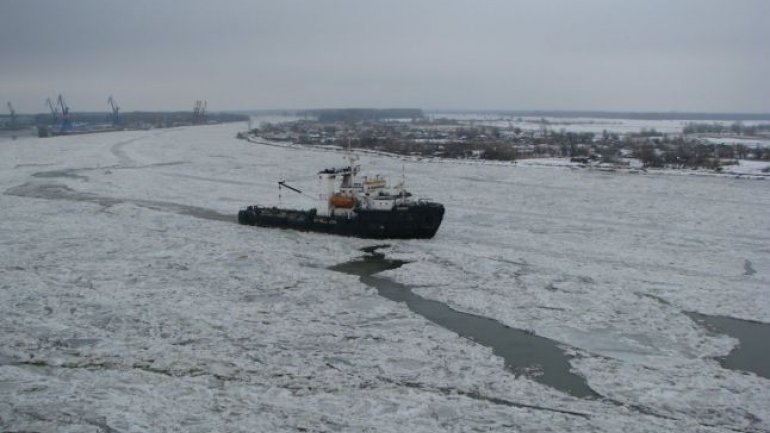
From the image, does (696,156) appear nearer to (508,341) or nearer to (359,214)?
(359,214)

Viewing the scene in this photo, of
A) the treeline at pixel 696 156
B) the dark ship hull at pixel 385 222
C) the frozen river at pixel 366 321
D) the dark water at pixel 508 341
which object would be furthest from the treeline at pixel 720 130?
the dark water at pixel 508 341

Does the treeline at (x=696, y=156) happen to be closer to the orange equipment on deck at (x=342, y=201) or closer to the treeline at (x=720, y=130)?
the orange equipment on deck at (x=342, y=201)

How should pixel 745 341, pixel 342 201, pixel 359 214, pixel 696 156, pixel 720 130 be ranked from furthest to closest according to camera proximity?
pixel 720 130 < pixel 696 156 < pixel 342 201 < pixel 359 214 < pixel 745 341

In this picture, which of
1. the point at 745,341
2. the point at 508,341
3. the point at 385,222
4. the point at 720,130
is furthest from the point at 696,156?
the point at 720,130

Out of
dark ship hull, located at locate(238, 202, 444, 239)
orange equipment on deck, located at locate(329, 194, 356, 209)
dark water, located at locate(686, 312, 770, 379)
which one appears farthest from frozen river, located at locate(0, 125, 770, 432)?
orange equipment on deck, located at locate(329, 194, 356, 209)

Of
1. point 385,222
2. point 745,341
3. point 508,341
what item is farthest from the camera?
point 385,222

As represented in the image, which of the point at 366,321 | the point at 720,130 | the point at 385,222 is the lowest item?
the point at 366,321

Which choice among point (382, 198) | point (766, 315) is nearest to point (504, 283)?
point (766, 315)
